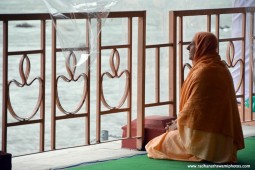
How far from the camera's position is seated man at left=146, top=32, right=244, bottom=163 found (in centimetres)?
678

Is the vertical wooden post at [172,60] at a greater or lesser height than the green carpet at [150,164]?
greater

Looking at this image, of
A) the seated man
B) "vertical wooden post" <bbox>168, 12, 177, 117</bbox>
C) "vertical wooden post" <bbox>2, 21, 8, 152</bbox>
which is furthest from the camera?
"vertical wooden post" <bbox>168, 12, 177, 117</bbox>

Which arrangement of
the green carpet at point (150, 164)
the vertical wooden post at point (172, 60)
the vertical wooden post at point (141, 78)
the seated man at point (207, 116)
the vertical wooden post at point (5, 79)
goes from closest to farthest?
the vertical wooden post at point (5, 79)
the green carpet at point (150, 164)
the seated man at point (207, 116)
the vertical wooden post at point (141, 78)
the vertical wooden post at point (172, 60)

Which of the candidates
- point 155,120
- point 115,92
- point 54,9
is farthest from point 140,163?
point 115,92

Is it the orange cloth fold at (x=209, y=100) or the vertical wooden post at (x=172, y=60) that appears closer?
the orange cloth fold at (x=209, y=100)

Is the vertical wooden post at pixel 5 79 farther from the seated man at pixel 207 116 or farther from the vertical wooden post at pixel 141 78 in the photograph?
the vertical wooden post at pixel 141 78

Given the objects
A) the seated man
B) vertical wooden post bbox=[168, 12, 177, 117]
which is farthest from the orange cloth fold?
vertical wooden post bbox=[168, 12, 177, 117]

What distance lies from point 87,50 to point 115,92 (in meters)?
5.92

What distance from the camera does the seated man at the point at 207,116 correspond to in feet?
22.2

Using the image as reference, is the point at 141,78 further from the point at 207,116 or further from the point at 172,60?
the point at 207,116

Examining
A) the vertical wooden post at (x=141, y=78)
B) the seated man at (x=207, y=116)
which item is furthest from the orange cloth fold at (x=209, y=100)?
the vertical wooden post at (x=141, y=78)

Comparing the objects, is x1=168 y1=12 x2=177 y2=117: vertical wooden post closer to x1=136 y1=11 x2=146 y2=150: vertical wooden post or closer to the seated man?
x1=136 y1=11 x2=146 y2=150: vertical wooden post

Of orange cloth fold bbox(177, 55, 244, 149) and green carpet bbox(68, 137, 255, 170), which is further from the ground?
orange cloth fold bbox(177, 55, 244, 149)

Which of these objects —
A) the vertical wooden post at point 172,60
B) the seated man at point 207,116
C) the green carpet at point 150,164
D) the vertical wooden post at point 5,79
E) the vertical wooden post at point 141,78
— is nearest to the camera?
the vertical wooden post at point 5,79
